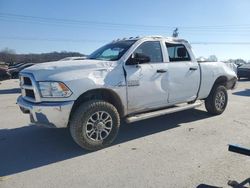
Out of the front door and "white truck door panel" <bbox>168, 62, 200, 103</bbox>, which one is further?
"white truck door panel" <bbox>168, 62, 200, 103</bbox>

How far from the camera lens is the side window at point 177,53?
6.08m

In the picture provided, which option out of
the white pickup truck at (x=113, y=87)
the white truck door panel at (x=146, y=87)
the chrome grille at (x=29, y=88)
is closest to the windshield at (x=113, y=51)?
the white pickup truck at (x=113, y=87)

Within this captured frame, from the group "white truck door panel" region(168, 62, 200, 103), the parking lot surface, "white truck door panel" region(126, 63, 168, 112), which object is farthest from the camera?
"white truck door panel" region(168, 62, 200, 103)

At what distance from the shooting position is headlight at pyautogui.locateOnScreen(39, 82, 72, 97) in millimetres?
4402

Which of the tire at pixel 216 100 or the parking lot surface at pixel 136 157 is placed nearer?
the parking lot surface at pixel 136 157

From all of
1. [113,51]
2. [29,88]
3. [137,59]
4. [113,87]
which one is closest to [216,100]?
[137,59]

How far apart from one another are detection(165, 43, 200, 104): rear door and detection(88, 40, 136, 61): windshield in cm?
97

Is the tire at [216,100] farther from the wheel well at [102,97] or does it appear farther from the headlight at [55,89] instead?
the headlight at [55,89]

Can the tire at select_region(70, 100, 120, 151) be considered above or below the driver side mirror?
below

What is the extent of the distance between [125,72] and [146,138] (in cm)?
136

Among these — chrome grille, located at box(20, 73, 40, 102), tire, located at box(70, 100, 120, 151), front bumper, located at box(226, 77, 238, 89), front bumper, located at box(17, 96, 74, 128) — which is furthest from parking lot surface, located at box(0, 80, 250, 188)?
front bumper, located at box(226, 77, 238, 89)

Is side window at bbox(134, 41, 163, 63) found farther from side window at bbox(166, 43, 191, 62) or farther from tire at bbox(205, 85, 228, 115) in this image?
tire at bbox(205, 85, 228, 115)

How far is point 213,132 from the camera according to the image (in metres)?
5.70

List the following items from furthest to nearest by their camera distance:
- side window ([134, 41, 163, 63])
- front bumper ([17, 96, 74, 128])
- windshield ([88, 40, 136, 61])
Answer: side window ([134, 41, 163, 63]) → windshield ([88, 40, 136, 61]) → front bumper ([17, 96, 74, 128])
